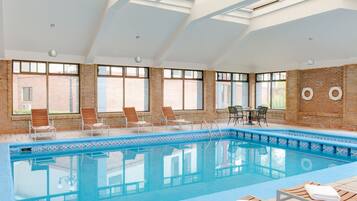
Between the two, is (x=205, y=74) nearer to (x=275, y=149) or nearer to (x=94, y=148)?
(x=275, y=149)

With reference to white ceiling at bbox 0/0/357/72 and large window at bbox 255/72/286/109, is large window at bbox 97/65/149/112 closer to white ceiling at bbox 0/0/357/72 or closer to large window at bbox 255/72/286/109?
white ceiling at bbox 0/0/357/72

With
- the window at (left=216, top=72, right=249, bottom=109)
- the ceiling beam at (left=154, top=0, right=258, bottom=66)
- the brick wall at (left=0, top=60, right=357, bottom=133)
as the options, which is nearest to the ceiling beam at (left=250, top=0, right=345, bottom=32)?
the ceiling beam at (left=154, top=0, right=258, bottom=66)

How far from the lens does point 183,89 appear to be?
1266 cm

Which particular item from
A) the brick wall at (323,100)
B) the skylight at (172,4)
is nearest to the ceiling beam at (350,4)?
the brick wall at (323,100)

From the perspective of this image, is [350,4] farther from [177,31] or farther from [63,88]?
[63,88]

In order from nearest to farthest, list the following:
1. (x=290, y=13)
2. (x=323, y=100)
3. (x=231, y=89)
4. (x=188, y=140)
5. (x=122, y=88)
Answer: (x=290, y=13), (x=188, y=140), (x=122, y=88), (x=323, y=100), (x=231, y=89)

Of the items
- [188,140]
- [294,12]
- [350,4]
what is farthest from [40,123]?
[350,4]

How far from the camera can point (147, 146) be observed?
328 inches

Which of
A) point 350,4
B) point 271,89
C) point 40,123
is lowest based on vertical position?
point 40,123

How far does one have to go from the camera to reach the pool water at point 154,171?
461cm

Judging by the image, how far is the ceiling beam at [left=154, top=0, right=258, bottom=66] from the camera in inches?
285

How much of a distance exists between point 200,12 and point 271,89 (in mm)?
6977

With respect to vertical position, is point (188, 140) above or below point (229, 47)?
below

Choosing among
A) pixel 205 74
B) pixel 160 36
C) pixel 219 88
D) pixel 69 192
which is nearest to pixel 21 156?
pixel 69 192
